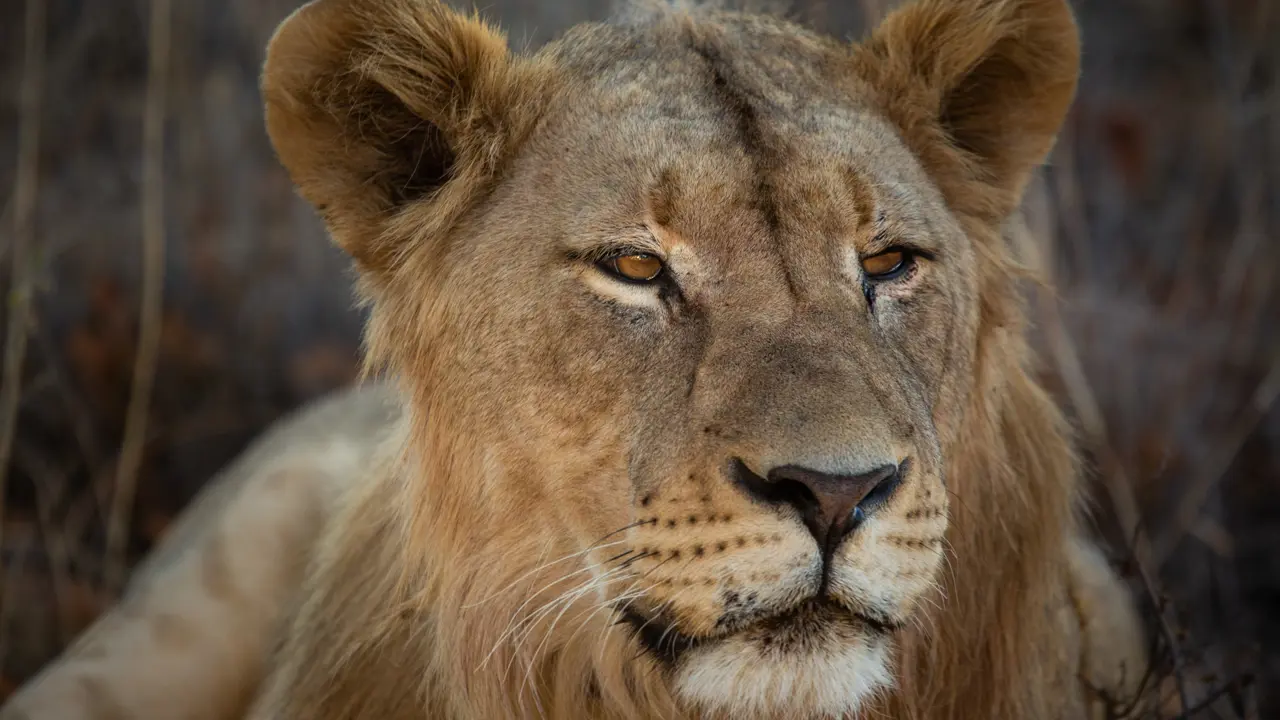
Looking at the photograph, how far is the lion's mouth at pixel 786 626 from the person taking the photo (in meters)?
2.21

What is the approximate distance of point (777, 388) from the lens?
2.29 meters

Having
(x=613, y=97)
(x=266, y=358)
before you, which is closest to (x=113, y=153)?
(x=266, y=358)

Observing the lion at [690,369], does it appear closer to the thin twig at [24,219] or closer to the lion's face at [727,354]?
the lion's face at [727,354]

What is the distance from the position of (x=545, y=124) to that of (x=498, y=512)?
2.60 feet

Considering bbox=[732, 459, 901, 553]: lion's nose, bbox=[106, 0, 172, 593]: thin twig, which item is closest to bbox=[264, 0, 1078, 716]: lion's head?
bbox=[732, 459, 901, 553]: lion's nose

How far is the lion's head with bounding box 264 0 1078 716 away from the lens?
7.36 feet

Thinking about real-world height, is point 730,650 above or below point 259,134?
below

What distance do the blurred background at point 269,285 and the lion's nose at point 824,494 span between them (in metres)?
2.82

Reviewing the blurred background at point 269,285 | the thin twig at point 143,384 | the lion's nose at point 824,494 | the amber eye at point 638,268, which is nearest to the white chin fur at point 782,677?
the lion's nose at point 824,494

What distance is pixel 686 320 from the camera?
252 centimetres

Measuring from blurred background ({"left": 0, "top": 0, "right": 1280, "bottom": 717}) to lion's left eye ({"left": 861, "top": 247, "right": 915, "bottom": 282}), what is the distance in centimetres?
226

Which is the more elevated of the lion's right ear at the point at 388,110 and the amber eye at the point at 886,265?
the lion's right ear at the point at 388,110

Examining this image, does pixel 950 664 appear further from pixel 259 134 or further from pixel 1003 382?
pixel 259 134

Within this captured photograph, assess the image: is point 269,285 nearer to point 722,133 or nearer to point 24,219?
point 24,219
